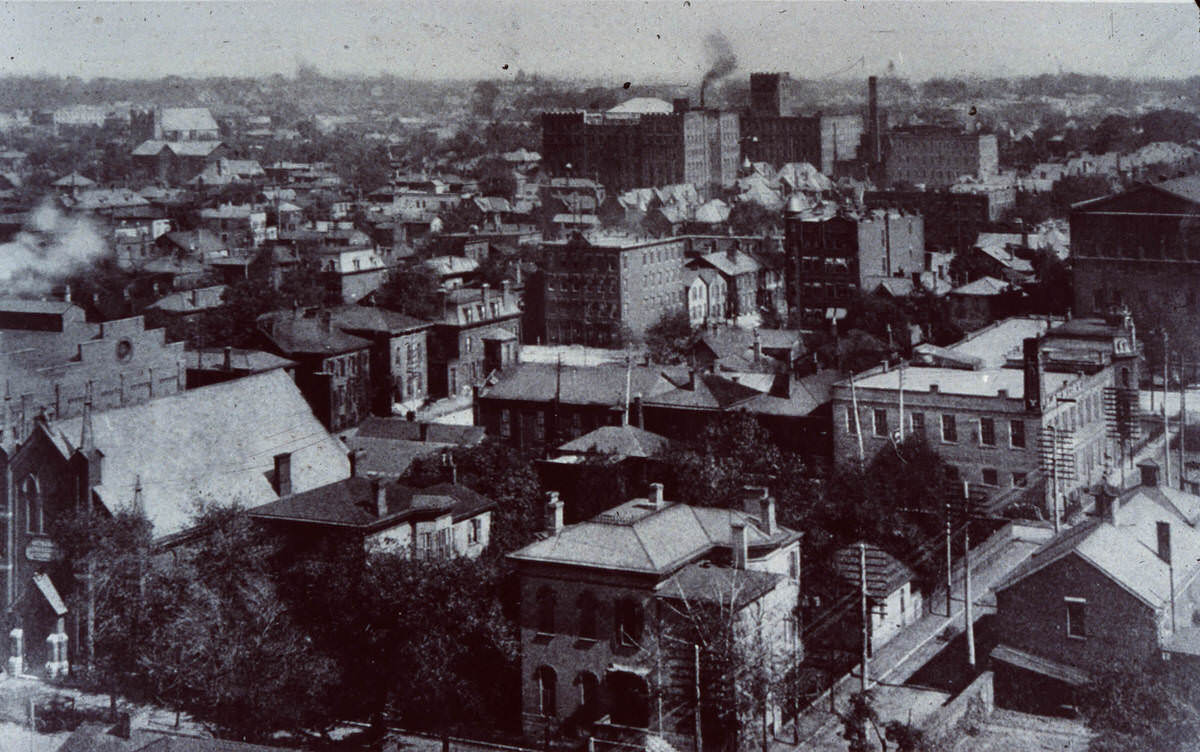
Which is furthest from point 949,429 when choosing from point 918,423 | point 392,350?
point 392,350

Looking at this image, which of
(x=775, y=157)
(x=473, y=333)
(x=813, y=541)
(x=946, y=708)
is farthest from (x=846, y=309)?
(x=775, y=157)

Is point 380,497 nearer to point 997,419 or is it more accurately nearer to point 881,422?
point 881,422

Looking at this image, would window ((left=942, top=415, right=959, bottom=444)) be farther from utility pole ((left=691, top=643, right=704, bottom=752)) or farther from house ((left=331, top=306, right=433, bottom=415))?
house ((left=331, top=306, right=433, bottom=415))

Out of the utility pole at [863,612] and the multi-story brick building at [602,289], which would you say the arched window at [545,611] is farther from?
the multi-story brick building at [602,289]

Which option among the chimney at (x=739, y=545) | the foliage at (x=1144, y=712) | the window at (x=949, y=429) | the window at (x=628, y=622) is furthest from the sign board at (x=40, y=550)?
the window at (x=949, y=429)

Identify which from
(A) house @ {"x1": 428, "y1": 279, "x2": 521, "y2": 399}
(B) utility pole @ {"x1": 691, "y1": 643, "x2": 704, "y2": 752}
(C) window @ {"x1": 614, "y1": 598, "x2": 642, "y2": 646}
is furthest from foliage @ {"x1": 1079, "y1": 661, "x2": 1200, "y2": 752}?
(A) house @ {"x1": 428, "y1": 279, "x2": 521, "y2": 399}

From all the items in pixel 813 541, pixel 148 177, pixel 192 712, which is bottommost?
pixel 192 712

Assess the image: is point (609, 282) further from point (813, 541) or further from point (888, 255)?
point (813, 541)
